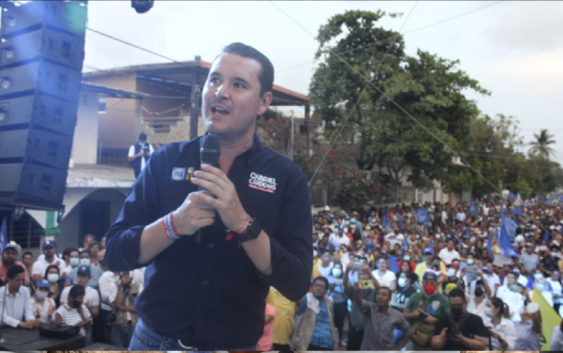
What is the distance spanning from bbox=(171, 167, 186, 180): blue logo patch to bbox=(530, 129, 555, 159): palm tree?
6.22ft

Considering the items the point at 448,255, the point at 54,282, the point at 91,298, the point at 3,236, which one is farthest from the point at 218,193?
the point at 448,255

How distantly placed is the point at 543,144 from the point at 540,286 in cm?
364

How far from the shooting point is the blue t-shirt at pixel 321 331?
16.3 ft

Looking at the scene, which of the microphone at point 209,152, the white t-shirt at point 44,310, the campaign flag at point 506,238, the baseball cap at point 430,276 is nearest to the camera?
the microphone at point 209,152

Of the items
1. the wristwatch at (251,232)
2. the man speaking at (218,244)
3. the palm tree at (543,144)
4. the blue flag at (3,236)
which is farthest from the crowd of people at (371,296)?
the wristwatch at (251,232)

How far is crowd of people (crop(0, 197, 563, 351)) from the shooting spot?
4.11m

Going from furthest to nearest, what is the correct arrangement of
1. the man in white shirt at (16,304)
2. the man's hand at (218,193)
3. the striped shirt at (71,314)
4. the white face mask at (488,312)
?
the white face mask at (488,312) → the striped shirt at (71,314) → the man in white shirt at (16,304) → the man's hand at (218,193)

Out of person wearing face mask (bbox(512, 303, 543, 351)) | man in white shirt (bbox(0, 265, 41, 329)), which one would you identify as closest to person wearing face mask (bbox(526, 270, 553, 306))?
person wearing face mask (bbox(512, 303, 543, 351))

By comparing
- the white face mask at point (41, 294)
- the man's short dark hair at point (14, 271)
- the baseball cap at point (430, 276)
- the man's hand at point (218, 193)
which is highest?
the man's hand at point (218, 193)

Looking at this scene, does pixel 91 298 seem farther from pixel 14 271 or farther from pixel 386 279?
pixel 386 279

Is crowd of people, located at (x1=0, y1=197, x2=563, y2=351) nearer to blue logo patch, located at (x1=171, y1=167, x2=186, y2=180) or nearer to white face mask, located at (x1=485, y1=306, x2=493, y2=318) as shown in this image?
white face mask, located at (x1=485, y1=306, x2=493, y2=318)

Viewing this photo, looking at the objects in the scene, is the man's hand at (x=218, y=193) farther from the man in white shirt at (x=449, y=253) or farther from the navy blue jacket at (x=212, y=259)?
the man in white shirt at (x=449, y=253)

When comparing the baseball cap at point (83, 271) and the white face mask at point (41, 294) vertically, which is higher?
the baseball cap at point (83, 271)

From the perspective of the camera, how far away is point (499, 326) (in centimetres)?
466
